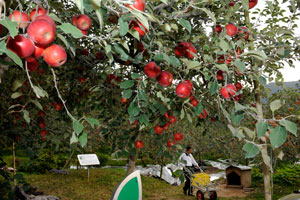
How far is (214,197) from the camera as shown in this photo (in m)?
7.55

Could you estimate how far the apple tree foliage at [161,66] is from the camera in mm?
1357

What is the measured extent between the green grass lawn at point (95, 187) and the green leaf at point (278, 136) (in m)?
7.24

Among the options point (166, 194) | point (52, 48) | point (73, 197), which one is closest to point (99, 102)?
point (52, 48)

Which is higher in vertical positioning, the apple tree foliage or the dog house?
the apple tree foliage

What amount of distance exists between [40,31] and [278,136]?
1047 mm

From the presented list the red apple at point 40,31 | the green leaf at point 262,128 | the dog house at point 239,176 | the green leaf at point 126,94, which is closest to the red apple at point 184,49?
the green leaf at point 126,94

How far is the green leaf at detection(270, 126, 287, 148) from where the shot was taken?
1.11 meters

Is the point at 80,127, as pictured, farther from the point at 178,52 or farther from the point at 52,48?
the point at 178,52

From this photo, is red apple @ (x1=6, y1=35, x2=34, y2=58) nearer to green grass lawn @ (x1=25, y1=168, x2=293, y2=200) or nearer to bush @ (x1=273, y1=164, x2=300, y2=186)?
green grass lawn @ (x1=25, y1=168, x2=293, y2=200)

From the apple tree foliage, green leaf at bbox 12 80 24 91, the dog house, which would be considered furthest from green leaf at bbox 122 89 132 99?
the dog house

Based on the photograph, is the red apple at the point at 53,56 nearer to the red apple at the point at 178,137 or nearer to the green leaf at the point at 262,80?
the green leaf at the point at 262,80

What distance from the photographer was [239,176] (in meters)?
9.76

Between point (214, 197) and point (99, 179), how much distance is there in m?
4.15

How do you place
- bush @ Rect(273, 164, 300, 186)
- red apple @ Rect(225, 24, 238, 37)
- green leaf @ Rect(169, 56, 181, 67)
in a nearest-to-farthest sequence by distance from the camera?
1. green leaf @ Rect(169, 56, 181, 67)
2. red apple @ Rect(225, 24, 238, 37)
3. bush @ Rect(273, 164, 300, 186)
